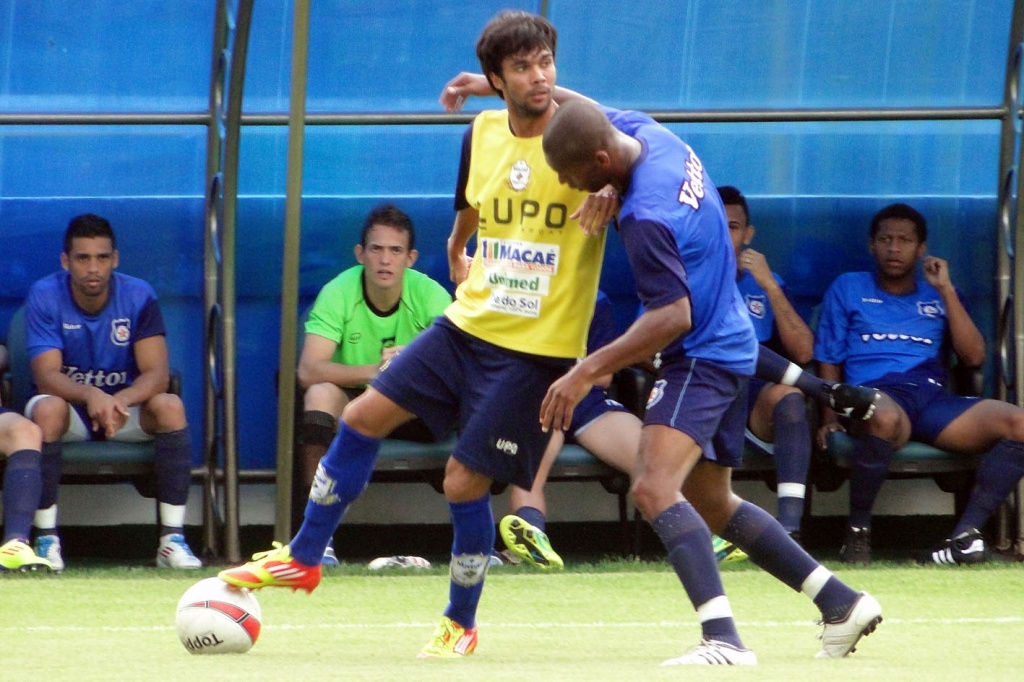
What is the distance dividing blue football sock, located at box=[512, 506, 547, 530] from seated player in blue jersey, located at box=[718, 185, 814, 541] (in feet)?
3.27

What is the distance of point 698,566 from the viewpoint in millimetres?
3984

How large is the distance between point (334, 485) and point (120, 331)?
10.7ft

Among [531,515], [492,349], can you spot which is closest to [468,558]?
[492,349]

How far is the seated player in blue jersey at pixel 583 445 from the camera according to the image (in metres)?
6.86

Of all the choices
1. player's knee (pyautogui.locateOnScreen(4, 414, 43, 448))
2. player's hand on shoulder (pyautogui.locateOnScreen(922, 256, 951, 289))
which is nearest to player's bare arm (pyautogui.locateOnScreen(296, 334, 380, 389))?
player's knee (pyautogui.locateOnScreen(4, 414, 43, 448))

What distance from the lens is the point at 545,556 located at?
270 inches

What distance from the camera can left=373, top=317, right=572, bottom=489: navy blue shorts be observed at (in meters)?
4.25

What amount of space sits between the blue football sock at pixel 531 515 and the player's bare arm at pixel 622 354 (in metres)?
3.06

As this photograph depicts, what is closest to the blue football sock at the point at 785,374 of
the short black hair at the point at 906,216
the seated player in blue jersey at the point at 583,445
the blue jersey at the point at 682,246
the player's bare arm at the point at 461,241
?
the seated player in blue jersey at the point at 583,445

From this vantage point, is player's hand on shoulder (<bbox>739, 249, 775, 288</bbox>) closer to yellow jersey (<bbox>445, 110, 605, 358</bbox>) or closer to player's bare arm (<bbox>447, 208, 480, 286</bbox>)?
player's bare arm (<bbox>447, 208, 480, 286</bbox>)

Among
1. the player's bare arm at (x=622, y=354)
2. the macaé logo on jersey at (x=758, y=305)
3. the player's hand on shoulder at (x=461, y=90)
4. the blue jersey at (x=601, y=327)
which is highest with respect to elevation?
the player's hand on shoulder at (x=461, y=90)

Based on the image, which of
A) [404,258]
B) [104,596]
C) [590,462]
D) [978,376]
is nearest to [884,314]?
[978,376]

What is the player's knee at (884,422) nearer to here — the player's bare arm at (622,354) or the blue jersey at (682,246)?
the blue jersey at (682,246)

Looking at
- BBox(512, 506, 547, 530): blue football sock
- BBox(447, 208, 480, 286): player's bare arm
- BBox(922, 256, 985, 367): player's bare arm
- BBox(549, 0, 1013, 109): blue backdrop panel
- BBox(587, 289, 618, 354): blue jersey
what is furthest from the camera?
BBox(549, 0, 1013, 109): blue backdrop panel
